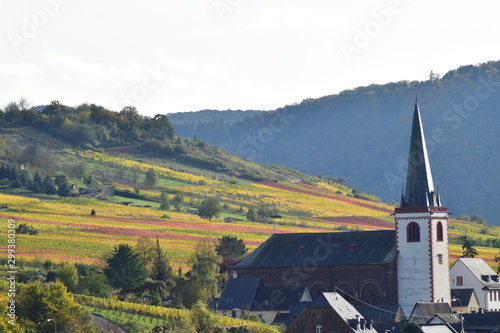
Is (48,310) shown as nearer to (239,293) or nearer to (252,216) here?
(239,293)

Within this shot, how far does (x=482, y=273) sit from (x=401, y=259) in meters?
19.3

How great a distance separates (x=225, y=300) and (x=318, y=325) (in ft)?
70.3

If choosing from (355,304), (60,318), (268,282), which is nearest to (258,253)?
(268,282)

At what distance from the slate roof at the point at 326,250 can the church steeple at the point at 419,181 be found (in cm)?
448

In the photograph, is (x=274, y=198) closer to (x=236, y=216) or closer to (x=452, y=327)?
(x=236, y=216)

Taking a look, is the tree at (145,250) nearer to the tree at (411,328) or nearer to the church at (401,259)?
the church at (401,259)

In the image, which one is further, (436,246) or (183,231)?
(183,231)

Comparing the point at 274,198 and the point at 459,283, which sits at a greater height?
the point at 274,198

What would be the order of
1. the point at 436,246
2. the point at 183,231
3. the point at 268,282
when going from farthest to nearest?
1. the point at 183,231
2. the point at 268,282
3. the point at 436,246

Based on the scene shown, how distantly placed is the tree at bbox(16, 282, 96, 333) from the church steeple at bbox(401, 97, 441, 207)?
116ft

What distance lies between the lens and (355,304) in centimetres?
9938

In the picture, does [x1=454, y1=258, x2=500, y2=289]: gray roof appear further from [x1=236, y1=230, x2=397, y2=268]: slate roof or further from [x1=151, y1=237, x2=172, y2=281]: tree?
[x1=151, y1=237, x2=172, y2=281]: tree

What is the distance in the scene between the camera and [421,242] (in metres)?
98.0

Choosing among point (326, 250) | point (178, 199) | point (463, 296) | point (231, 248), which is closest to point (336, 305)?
point (326, 250)
